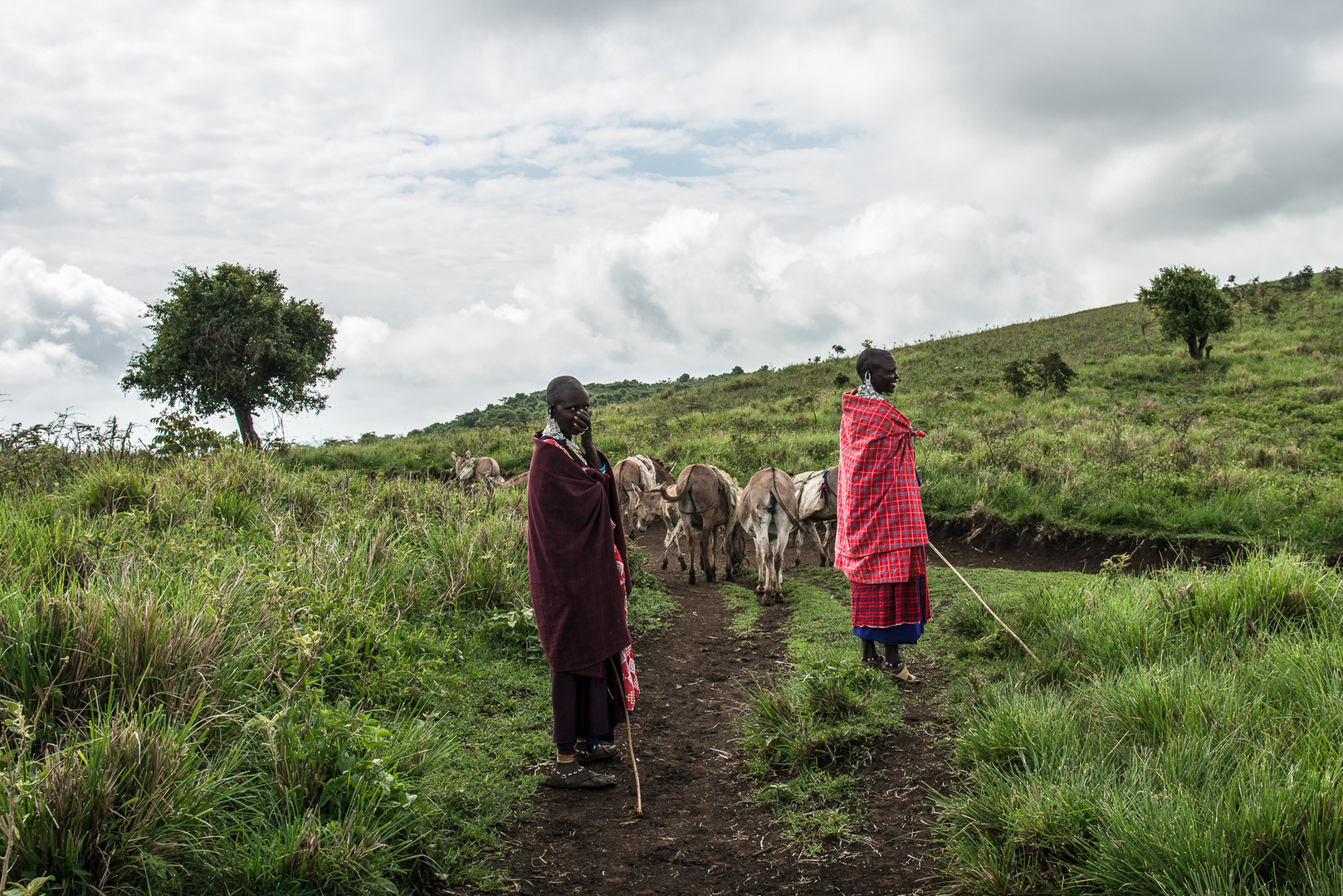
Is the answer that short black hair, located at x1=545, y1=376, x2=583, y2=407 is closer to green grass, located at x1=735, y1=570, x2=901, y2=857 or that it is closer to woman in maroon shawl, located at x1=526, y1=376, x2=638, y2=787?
woman in maroon shawl, located at x1=526, y1=376, x2=638, y2=787

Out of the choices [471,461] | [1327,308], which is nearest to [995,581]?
[471,461]

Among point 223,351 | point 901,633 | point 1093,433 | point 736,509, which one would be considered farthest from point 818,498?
point 223,351

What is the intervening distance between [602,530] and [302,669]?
1.97 metres

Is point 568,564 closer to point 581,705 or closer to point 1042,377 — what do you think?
point 581,705

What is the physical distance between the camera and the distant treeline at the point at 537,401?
142ft

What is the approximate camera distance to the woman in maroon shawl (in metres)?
4.68

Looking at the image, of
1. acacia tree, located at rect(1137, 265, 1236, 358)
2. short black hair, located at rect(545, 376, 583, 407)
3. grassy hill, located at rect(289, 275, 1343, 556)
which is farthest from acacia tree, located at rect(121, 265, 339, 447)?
acacia tree, located at rect(1137, 265, 1236, 358)

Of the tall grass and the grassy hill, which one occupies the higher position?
the grassy hill

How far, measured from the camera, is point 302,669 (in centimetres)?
453

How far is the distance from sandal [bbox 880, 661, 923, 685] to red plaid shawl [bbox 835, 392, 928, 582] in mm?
727

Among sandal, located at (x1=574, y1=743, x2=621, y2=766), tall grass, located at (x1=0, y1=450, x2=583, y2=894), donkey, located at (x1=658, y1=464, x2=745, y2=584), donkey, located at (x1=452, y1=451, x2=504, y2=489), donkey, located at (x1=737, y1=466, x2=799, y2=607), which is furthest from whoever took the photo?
donkey, located at (x1=452, y1=451, x2=504, y2=489)

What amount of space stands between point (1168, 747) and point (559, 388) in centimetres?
371

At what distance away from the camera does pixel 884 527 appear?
6.02 m

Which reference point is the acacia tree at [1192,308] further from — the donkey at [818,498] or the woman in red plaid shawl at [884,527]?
the woman in red plaid shawl at [884,527]
